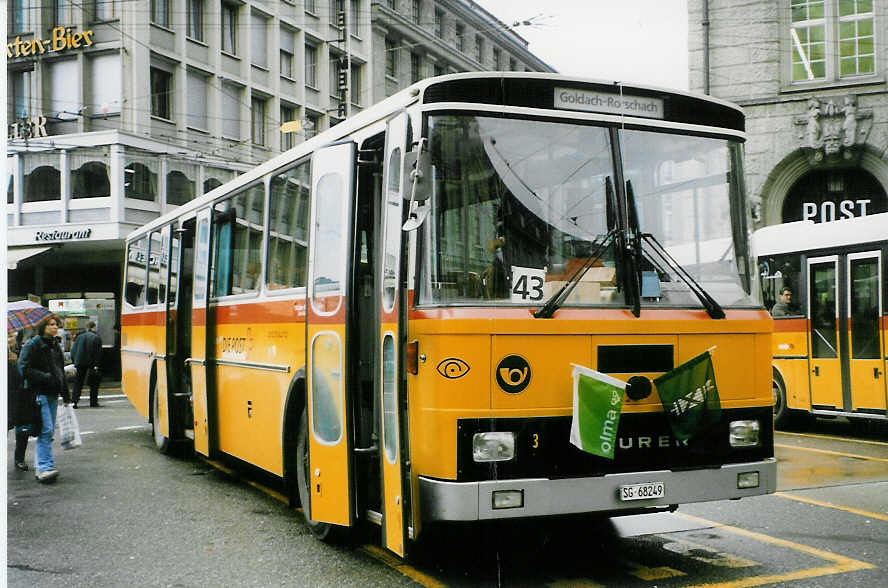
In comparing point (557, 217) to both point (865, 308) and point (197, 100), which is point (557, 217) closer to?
point (865, 308)

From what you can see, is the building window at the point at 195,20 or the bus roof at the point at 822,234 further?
the building window at the point at 195,20

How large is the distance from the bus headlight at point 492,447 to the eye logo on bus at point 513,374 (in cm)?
26

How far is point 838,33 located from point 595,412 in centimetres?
954

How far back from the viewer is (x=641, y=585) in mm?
5969

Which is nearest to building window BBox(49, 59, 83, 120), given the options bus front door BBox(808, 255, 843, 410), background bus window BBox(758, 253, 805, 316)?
background bus window BBox(758, 253, 805, 316)

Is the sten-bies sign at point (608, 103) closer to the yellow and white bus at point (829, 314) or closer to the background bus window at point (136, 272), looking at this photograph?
the yellow and white bus at point (829, 314)

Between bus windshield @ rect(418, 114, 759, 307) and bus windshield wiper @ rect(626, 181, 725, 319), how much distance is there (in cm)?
2

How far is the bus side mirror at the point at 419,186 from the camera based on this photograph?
5484mm

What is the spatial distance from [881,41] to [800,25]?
1.23m

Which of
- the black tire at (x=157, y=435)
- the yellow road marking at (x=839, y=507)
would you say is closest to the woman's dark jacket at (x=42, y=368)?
the black tire at (x=157, y=435)

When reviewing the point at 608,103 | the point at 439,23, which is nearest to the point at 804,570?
the point at 608,103

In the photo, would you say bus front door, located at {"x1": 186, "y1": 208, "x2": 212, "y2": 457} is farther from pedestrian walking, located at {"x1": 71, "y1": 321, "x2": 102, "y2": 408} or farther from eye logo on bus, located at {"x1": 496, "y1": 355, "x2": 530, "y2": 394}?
pedestrian walking, located at {"x1": 71, "y1": 321, "x2": 102, "y2": 408}

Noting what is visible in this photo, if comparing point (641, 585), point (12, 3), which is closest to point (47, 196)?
point (12, 3)

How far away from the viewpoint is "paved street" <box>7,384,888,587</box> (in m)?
6.23
